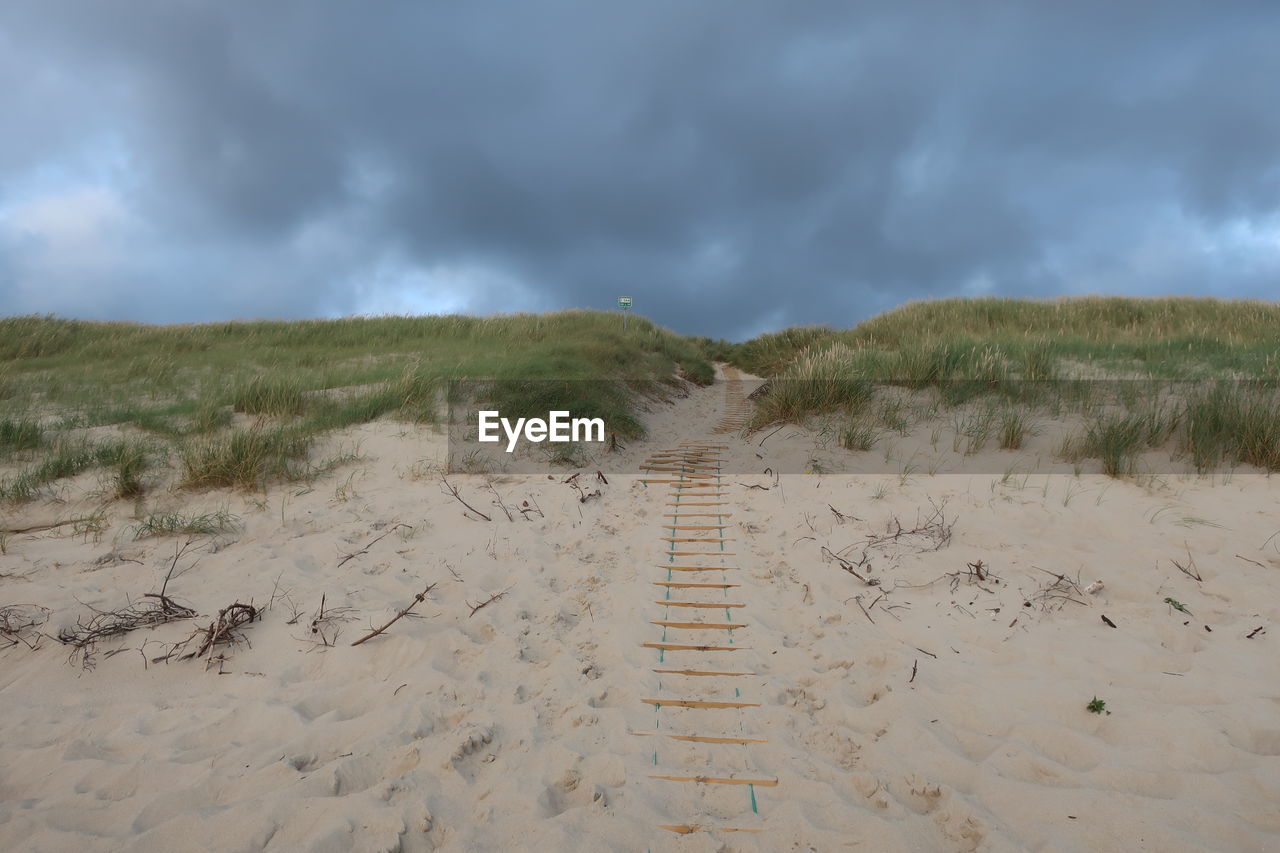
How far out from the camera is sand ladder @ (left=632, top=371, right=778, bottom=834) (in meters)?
2.22

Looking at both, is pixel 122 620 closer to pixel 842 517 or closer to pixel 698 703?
pixel 698 703

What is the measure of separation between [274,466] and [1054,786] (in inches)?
239

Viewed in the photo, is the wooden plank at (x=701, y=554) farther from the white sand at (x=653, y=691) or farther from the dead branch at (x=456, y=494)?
the dead branch at (x=456, y=494)

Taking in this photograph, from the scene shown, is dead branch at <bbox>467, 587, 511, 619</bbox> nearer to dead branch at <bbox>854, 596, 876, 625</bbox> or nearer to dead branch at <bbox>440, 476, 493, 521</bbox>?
dead branch at <bbox>440, 476, 493, 521</bbox>

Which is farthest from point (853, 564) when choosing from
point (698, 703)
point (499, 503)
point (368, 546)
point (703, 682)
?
point (368, 546)

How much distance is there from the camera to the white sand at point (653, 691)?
6.72 feet

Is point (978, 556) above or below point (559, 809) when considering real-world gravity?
above

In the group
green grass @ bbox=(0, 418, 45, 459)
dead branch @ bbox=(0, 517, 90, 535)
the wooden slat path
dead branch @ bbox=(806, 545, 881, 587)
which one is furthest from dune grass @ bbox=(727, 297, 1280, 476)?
green grass @ bbox=(0, 418, 45, 459)

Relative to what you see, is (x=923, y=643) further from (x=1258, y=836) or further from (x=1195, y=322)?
(x=1195, y=322)

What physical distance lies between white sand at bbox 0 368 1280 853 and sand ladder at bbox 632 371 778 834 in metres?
0.02

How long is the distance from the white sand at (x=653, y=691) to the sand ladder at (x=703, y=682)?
20 millimetres

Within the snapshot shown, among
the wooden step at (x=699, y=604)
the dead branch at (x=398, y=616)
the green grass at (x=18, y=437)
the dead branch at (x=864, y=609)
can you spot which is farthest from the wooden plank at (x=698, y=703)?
the green grass at (x=18, y=437)

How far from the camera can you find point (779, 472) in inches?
237

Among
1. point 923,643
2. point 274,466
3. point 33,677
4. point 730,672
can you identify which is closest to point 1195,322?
point 923,643
